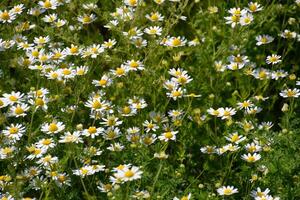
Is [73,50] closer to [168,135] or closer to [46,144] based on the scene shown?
[46,144]

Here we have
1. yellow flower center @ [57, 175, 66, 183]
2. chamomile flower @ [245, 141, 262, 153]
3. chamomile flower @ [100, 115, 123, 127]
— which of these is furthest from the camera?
chamomile flower @ [100, 115, 123, 127]

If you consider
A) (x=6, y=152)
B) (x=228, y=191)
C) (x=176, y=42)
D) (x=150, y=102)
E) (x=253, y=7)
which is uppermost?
(x=253, y=7)

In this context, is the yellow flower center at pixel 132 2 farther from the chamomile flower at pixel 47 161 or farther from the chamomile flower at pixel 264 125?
the chamomile flower at pixel 47 161

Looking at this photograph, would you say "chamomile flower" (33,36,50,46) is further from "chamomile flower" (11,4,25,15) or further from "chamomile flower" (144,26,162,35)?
"chamomile flower" (144,26,162,35)

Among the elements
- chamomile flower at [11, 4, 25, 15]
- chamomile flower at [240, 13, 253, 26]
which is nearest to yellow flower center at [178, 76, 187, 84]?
chamomile flower at [240, 13, 253, 26]

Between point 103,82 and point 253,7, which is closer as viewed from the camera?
point 103,82

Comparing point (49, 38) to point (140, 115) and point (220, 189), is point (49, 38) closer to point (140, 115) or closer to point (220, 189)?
point (140, 115)

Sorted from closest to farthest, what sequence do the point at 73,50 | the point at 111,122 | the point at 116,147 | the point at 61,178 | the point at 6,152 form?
the point at 61,178
the point at 6,152
the point at 116,147
the point at 111,122
the point at 73,50

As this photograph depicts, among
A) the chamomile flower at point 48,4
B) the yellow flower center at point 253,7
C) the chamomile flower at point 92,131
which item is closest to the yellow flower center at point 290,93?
the yellow flower center at point 253,7

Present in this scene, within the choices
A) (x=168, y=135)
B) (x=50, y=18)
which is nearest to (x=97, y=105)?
(x=168, y=135)
